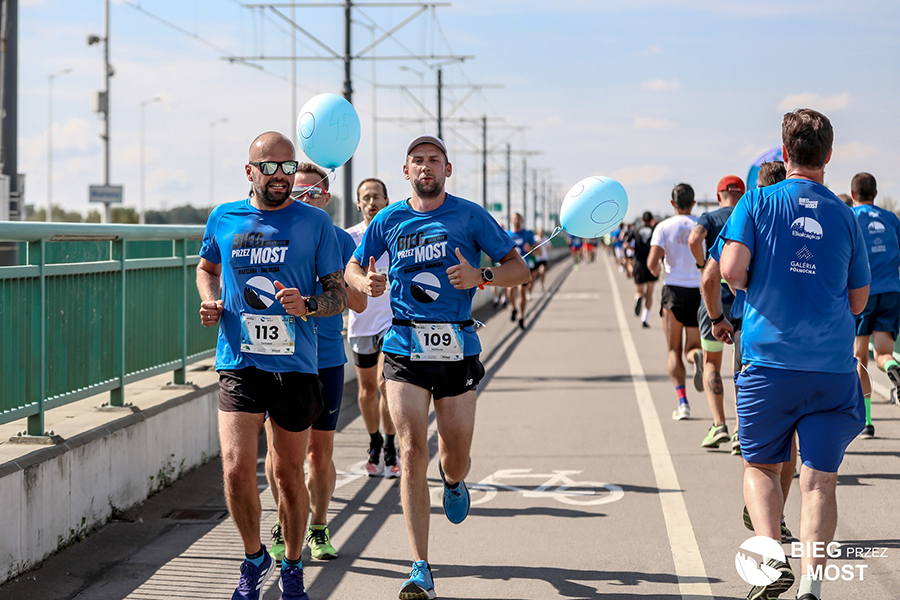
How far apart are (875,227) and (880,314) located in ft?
2.29

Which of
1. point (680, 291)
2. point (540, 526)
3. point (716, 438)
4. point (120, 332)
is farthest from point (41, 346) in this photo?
point (680, 291)

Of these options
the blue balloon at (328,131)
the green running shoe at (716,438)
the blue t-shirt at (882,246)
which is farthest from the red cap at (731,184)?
the blue balloon at (328,131)

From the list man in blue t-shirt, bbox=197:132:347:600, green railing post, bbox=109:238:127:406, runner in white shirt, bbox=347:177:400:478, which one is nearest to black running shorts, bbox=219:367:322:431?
man in blue t-shirt, bbox=197:132:347:600

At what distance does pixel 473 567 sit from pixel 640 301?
52.9ft

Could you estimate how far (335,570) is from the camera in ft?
18.0

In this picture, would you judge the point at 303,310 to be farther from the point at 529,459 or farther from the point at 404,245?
the point at 529,459

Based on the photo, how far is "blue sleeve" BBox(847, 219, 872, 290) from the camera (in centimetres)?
459

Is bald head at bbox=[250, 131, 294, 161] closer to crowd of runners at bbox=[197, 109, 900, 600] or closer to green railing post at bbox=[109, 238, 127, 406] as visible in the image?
crowd of runners at bbox=[197, 109, 900, 600]

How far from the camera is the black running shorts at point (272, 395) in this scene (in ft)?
15.8

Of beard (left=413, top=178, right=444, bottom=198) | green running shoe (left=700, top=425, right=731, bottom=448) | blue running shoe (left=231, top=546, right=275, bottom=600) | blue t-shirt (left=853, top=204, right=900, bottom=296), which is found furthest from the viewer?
blue t-shirt (left=853, top=204, right=900, bottom=296)

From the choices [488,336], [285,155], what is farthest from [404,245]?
[488,336]

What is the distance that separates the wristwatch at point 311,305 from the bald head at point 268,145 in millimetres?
660

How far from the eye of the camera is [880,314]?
8.72m

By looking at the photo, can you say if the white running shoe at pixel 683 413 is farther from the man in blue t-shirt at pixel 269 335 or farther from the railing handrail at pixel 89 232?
the man in blue t-shirt at pixel 269 335
